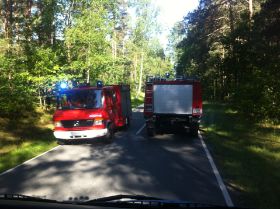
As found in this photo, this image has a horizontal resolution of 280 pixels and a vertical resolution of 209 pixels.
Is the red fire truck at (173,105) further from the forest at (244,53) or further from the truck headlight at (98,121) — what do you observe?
the forest at (244,53)

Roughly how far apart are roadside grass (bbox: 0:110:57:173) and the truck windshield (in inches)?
68.7

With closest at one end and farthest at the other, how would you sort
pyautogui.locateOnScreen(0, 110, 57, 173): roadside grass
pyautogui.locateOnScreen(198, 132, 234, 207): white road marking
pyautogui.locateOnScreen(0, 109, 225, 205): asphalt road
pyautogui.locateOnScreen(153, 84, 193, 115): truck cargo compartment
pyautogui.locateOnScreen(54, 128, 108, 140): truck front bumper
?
pyautogui.locateOnScreen(198, 132, 234, 207): white road marking → pyautogui.locateOnScreen(0, 109, 225, 205): asphalt road → pyautogui.locateOnScreen(0, 110, 57, 173): roadside grass → pyautogui.locateOnScreen(54, 128, 108, 140): truck front bumper → pyautogui.locateOnScreen(153, 84, 193, 115): truck cargo compartment

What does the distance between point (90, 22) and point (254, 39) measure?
41.1 ft

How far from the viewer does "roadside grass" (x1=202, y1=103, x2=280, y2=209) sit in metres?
8.27

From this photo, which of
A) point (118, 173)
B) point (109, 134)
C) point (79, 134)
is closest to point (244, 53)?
point (109, 134)

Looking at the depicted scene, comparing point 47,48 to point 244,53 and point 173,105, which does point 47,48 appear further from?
point 244,53

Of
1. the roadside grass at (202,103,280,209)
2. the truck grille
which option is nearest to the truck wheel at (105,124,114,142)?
the truck grille

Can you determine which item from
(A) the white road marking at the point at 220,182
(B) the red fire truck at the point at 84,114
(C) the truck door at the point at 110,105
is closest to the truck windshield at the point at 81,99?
(B) the red fire truck at the point at 84,114

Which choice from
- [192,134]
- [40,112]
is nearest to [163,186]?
[192,134]

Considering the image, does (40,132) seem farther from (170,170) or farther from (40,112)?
(170,170)

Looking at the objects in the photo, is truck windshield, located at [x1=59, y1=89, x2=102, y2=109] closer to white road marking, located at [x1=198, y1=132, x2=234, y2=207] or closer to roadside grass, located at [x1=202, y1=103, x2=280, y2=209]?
roadside grass, located at [x1=202, y1=103, x2=280, y2=209]

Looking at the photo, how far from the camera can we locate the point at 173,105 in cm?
1984

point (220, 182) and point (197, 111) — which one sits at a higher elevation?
point (197, 111)

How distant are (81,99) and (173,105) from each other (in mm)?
4654
